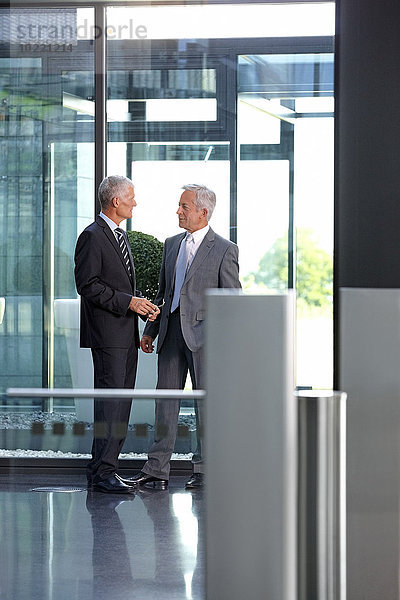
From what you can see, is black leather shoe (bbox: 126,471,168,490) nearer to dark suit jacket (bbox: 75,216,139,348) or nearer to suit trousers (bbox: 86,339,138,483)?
suit trousers (bbox: 86,339,138,483)

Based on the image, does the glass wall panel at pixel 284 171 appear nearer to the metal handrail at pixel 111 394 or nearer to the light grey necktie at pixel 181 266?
the light grey necktie at pixel 181 266

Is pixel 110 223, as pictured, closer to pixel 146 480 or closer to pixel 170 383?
pixel 170 383

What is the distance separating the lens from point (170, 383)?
43.4 inches

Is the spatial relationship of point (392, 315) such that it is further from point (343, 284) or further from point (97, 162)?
point (97, 162)

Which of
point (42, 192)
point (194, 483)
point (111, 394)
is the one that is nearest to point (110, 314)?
point (194, 483)

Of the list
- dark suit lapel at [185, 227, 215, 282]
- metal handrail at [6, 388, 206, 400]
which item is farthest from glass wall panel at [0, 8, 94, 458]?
metal handrail at [6, 388, 206, 400]

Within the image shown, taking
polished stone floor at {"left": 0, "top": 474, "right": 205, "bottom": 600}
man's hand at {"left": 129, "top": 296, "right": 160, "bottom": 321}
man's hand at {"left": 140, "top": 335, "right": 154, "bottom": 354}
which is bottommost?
polished stone floor at {"left": 0, "top": 474, "right": 205, "bottom": 600}

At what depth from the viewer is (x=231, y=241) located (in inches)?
58.0

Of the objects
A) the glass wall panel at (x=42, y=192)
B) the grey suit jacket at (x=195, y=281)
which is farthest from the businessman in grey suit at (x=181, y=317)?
the glass wall panel at (x=42, y=192)

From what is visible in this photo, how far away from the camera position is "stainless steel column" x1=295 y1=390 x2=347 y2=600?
654 mm

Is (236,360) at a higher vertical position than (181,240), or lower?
lower

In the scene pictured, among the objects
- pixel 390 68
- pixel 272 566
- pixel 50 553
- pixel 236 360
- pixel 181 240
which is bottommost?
pixel 50 553

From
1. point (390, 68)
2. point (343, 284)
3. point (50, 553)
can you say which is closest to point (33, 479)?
point (50, 553)

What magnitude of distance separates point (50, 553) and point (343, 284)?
43cm
